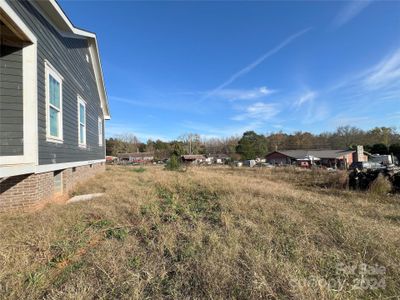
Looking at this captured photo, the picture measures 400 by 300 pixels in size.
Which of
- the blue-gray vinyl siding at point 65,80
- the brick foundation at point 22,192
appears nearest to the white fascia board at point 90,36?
the blue-gray vinyl siding at point 65,80

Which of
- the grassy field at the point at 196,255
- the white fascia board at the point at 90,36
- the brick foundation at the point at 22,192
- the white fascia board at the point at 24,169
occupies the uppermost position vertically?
the white fascia board at the point at 90,36

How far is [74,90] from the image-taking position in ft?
31.4

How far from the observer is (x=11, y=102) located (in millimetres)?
5273

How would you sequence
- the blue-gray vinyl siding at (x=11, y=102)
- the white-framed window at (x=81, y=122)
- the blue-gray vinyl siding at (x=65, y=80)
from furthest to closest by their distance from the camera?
the white-framed window at (x=81, y=122), the blue-gray vinyl siding at (x=65, y=80), the blue-gray vinyl siding at (x=11, y=102)

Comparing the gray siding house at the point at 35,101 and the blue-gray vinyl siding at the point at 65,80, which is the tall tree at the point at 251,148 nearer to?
the blue-gray vinyl siding at the point at 65,80

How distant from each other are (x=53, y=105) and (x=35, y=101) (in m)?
1.64

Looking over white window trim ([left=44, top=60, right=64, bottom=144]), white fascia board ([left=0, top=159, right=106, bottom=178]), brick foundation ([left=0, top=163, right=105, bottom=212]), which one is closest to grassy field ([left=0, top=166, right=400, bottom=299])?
brick foundation ([left=0, top=163, right=105, bottom=212])

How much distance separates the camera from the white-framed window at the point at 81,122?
10312mm

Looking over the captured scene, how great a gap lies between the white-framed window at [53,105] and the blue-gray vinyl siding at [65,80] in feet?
0.63

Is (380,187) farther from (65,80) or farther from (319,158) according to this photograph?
(319,158)

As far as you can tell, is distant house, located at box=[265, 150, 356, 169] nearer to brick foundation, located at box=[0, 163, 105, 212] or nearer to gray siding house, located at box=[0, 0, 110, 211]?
gray siding house, located at box=[0, 0, 110, 211]

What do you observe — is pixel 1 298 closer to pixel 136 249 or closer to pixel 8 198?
pixel 136 249

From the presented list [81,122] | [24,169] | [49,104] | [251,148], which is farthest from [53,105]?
[251,148]

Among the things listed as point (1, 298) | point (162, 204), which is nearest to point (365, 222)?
point (162, 204)
